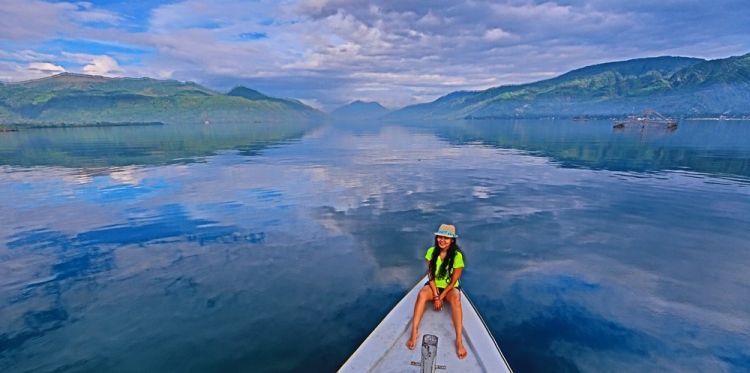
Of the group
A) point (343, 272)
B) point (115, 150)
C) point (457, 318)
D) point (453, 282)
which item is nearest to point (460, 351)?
point (457, 318)

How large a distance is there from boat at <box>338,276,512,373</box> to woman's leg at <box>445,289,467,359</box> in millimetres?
127

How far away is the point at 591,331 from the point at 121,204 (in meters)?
27.5

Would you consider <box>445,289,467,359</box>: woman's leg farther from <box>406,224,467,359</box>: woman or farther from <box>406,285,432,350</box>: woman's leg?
<box>406,285,432,350</box>: woman's leg

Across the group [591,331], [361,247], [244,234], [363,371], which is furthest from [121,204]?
[591,331]

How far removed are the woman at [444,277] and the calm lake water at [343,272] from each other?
8.11 feet

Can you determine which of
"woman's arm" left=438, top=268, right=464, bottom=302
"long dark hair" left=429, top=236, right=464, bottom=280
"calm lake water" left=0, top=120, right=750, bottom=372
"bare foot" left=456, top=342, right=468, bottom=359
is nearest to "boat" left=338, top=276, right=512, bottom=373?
"bare foot" left=456, top=342, right=468, bottom=359

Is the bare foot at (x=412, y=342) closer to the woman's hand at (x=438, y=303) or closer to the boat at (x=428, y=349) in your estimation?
the boat at (x=428, y=349)

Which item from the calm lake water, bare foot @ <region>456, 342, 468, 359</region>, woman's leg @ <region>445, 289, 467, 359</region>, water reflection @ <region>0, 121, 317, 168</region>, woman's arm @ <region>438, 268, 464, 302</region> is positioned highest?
water reflection @ <region>0, 121, 317, 168</region>

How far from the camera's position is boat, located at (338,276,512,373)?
23.3 ft

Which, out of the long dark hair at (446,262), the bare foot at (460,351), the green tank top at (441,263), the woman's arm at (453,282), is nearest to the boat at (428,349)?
the bare foot at (460,351)

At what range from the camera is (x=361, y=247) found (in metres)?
16.4

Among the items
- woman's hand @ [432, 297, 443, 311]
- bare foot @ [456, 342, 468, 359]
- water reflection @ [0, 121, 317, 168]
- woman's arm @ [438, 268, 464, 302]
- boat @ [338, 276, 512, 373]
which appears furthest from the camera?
water reflection @ [0, 121, 317, 168]

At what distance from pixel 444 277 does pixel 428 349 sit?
303 cm

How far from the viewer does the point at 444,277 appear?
897cm
